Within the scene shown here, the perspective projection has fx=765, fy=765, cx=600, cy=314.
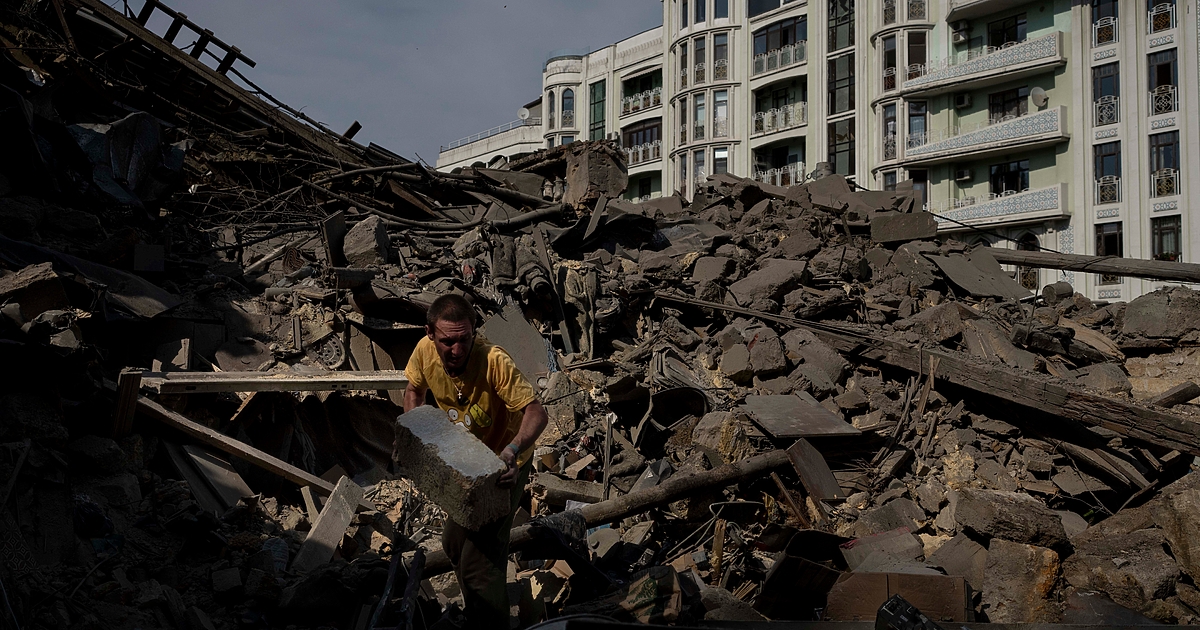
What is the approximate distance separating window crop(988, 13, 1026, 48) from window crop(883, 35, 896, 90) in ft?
10.0

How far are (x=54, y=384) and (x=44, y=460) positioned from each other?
61 centimetres

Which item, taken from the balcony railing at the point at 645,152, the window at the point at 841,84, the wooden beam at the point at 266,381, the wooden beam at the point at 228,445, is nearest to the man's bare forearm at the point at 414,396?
the wooden beam at the point at 266,381

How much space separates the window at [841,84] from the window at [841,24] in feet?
1.95

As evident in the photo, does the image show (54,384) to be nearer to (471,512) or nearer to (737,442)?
(471,512)

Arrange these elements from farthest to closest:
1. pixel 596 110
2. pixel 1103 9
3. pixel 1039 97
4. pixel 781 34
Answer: pixel 596 110 < pixel 781 34 < pixel 1039 97 < pixel 1103 9

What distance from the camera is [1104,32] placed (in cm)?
2309

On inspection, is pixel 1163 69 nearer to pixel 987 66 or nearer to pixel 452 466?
pixel 987 66

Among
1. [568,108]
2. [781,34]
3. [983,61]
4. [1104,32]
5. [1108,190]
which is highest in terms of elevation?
[781,34]

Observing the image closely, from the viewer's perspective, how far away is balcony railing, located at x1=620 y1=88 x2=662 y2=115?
35.2 m

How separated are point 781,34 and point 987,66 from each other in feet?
29.0

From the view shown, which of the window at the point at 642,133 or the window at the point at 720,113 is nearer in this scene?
the window at the point at 720,113

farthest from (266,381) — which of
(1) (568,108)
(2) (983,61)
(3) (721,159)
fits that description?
(1) (568,108)

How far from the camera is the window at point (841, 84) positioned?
28719mm

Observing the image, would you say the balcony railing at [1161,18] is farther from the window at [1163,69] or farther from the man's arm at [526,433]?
the man's arm at [526,433]
